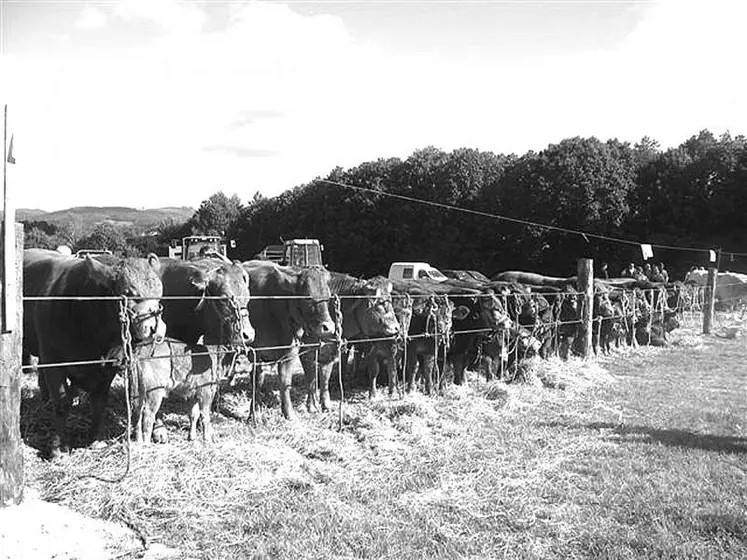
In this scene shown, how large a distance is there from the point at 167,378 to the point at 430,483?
242cm

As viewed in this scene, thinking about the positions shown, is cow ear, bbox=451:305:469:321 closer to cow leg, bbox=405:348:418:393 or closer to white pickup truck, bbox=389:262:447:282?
cow leg, bbox=405:348:418:393

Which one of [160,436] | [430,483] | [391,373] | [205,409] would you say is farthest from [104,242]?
[430,483]

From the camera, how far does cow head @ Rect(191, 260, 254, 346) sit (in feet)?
20.6

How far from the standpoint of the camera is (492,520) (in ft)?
14.7

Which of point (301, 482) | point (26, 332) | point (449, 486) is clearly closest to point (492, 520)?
point (449, 486)

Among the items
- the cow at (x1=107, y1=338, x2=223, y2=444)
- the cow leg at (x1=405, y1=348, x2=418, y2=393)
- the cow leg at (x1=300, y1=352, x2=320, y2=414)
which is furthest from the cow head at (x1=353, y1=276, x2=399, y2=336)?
the cow at (x1=107, y1=338, x2=223, y2=444)

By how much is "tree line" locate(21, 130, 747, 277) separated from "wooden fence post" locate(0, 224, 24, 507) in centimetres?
3072

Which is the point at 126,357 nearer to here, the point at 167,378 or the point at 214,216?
the point at 167,378

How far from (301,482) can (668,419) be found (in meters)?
4.62

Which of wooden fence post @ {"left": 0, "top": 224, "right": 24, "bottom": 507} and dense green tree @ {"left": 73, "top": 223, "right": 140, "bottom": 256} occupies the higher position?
dense green tree @ {"left": 73, "top": 223, "right": 140, "bottom": 256}

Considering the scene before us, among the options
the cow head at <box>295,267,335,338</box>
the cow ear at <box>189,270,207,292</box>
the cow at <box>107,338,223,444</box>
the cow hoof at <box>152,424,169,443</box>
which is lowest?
the cow hoof at <box>152,424,169,443</box>

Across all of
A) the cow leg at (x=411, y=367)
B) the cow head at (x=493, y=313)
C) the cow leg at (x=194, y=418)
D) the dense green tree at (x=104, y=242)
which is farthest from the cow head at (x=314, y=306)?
the dense green tree at (x=104, y=242)

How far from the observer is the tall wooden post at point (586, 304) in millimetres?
12695

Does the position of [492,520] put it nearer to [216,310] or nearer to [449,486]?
[449,486]
